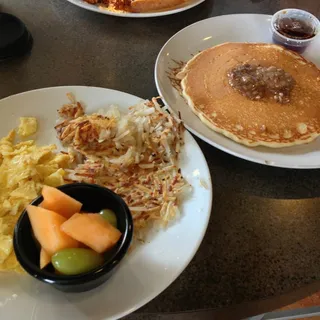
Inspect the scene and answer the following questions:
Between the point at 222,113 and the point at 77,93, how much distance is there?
513 mm

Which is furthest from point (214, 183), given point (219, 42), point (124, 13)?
point (124, 13)

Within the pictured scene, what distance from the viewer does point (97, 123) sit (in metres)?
1.31

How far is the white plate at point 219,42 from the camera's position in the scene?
4.42 feet

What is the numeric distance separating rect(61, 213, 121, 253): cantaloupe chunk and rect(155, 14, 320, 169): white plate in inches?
20.7

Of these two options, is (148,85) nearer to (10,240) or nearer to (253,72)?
(253,72)

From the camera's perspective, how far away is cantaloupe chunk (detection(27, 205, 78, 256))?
92cm

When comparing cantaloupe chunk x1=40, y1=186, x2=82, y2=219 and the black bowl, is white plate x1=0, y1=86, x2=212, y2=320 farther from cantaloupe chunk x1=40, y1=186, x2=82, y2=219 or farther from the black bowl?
cantaloupe chunk x1=40, y1=186, x2=82, y2=219

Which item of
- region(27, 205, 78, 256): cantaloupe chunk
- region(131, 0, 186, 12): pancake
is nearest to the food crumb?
region(27, 205, 78, 256): cantaloupe chunk

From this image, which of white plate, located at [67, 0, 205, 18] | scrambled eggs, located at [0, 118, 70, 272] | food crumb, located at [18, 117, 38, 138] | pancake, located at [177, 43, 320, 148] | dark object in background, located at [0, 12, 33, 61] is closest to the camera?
scrambled eggs, located at [0, 118, 70, 272]

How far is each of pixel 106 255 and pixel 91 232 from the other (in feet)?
0.22

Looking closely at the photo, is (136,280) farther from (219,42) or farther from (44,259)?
(219,42)

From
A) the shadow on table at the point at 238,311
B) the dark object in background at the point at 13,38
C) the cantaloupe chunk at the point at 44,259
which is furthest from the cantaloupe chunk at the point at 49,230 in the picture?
the dark object in background at the point at 13,38

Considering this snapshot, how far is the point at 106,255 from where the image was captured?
95 centimetres

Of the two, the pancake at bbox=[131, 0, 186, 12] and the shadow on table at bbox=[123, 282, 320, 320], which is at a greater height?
the pancake at bbox=[131, 0, 186, 12]
